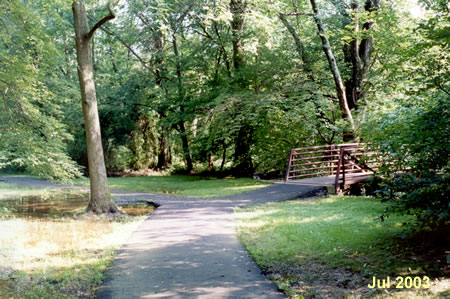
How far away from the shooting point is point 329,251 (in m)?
6.50

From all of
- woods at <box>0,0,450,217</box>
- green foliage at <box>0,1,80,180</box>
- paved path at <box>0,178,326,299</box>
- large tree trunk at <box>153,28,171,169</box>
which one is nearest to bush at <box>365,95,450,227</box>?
woods at <box>0,0,450,217</box>

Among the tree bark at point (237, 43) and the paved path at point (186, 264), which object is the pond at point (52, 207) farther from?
the tree bark at point (237, 43)

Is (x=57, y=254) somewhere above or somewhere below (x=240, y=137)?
below

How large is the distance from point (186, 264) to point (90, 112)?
8.10m

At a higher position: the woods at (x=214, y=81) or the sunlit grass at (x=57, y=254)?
the woods at (x=214, y=81)

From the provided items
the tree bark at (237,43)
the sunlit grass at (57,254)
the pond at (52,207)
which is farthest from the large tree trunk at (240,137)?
the sunlit grass at (57,254)

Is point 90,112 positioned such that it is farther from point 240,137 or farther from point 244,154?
point 244,154

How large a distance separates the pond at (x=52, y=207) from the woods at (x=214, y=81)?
1604 mm

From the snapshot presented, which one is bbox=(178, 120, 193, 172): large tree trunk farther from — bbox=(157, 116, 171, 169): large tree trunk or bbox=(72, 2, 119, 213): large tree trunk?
bbox=(72, 2, 119, 213): large tree trunk

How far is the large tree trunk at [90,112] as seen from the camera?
12406mm

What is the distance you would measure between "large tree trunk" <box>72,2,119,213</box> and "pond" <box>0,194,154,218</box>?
1.46 metres

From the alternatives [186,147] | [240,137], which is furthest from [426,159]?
[186,147]

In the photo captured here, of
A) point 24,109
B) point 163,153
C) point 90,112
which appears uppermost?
point 24,109

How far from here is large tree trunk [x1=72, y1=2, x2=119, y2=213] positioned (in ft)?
40.7
